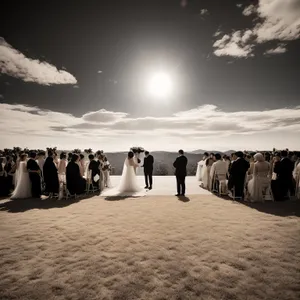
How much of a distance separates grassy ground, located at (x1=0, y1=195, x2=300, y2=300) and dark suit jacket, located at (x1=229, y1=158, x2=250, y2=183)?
8.04 feet

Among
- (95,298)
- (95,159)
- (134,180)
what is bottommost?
(95,298)

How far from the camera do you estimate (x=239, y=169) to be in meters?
10.6

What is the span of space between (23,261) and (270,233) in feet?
19.2

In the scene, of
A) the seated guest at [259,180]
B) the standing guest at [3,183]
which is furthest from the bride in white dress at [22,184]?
the seated guest at [259,180]

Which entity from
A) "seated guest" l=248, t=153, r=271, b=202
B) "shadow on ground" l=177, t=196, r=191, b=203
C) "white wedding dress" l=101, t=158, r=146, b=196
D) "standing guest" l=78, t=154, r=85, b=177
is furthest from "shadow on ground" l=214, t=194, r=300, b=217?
"standing guest" l=78, t=154, r=85, b=177

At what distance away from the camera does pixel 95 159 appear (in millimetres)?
13289

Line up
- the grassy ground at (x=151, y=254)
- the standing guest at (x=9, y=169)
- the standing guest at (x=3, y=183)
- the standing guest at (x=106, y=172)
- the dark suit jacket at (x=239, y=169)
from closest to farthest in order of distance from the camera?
1. the grassy ground at (x=151, y=254)
2. the dark suit jacket at (x=239, y=169)
3. the standing guest at (x=3, y=183)
4. the standing guest at (x=9, y=169)
5. the standing guest at (x=106, y=172)

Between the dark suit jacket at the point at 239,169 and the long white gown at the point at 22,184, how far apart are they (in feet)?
33.0

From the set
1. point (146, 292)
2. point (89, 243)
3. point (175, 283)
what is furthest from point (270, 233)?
point (89, 243)

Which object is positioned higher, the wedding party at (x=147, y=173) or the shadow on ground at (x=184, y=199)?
the wedding party at (x=147, y=173)

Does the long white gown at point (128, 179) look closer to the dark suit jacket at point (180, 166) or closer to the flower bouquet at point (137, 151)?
the flower bouquet at point (137, 151)

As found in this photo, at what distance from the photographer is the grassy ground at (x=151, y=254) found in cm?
357

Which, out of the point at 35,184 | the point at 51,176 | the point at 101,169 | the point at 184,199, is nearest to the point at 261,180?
the point at 184,199

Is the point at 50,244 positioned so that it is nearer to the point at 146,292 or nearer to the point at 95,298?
the point at 95,298
